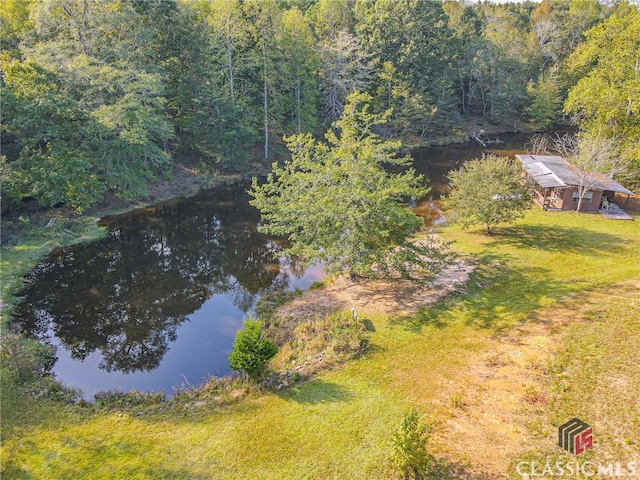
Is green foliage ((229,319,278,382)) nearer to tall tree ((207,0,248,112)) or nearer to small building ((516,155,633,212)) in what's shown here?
small building ((516,155,633,212))

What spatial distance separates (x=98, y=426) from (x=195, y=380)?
3728mm

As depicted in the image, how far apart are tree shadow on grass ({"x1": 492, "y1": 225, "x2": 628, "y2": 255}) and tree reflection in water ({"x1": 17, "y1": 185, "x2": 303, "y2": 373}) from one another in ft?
43.5

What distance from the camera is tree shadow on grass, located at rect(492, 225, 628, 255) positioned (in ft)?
74.8

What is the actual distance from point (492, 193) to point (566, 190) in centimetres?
969

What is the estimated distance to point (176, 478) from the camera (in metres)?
10.1

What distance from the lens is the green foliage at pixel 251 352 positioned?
13.3m

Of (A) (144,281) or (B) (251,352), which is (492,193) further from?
(A) (144,281)

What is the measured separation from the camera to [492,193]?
23.7 meters

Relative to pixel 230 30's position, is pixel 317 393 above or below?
below

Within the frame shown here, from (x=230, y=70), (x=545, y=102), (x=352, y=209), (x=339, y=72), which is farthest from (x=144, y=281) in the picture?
(x=545, y=102)

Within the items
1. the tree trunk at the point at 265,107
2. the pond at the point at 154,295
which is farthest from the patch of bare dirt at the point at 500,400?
the tree trunk at the point at 265,107

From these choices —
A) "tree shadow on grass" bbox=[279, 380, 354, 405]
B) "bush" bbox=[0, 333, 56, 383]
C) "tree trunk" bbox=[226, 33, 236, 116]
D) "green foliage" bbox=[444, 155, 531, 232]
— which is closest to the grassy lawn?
"tree shadow on grass" bbox=[279, 380, 354, 405]

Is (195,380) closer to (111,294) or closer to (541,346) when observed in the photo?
(111,294)

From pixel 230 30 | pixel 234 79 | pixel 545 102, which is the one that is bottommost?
pixel 234 79
